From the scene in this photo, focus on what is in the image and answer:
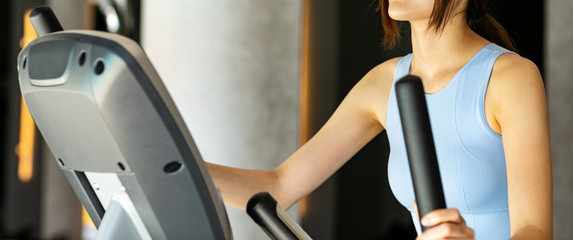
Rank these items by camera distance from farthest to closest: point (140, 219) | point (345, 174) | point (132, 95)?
1. point (345, 174)
2. point (140, 219)
3. point (132, 95)

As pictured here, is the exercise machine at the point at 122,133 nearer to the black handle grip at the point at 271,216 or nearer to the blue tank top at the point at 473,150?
the black handle grip at the point at 271,216

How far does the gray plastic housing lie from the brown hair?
2.26ft

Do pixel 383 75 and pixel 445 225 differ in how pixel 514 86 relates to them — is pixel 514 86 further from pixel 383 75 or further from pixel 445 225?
pixel 445 225

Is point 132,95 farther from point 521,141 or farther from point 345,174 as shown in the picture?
point 345,174

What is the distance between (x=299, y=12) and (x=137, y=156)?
2.54 metres

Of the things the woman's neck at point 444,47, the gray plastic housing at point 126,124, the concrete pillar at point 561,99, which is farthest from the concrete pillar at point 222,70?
the gray plastic housing at point 126,124

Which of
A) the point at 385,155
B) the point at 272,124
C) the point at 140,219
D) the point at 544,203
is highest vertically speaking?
the point at 272,124

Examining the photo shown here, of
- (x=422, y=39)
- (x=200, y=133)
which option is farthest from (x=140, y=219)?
(x=200, y=133)

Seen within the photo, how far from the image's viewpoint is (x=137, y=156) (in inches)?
23.2

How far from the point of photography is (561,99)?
2824 millimetres

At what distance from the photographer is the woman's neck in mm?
1218

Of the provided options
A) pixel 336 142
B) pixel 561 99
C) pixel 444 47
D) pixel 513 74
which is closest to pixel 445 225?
pixel 513 74

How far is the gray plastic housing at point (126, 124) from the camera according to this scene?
56 centimetres

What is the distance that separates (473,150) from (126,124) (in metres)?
0.78
